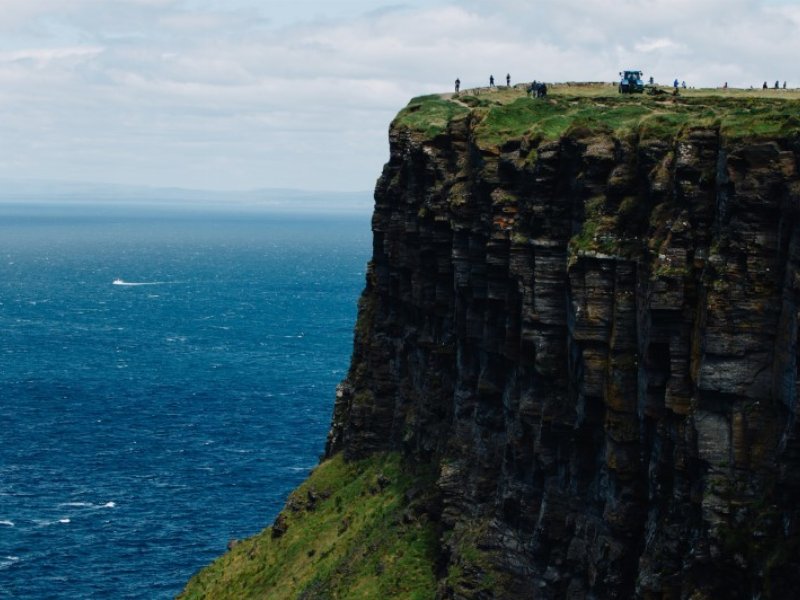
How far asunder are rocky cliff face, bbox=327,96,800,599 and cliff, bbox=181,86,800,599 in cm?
12

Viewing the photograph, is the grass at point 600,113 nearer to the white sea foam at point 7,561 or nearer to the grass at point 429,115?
the grass at point 429,115

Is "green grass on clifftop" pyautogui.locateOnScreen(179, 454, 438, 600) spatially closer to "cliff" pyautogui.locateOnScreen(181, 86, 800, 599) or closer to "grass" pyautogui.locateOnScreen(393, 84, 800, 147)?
"cliff" pyautogui.locateOnScreen(181, 86, 800, 599)

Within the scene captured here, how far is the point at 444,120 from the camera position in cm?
9538

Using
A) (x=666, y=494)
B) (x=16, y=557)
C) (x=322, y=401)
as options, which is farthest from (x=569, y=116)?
(x=322, y=401)

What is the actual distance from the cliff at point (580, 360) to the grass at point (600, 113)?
26 centimetres

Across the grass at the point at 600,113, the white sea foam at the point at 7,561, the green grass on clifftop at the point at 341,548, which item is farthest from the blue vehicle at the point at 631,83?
the white sea foam at the point at 7,561

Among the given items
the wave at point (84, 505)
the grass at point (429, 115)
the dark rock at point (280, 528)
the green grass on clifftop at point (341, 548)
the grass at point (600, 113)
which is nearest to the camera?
the grass at point (600, 113)

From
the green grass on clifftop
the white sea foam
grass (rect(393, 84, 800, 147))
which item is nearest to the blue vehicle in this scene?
grass (rect(393, 84, 800, 147))

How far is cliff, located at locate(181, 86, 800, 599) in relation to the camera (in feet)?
163

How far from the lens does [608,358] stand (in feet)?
196

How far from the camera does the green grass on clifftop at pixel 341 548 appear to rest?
82688 mm

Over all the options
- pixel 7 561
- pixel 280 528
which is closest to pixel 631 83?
pixel 280 528

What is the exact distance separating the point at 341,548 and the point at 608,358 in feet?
126

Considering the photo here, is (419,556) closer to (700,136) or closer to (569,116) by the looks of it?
(569,116)
